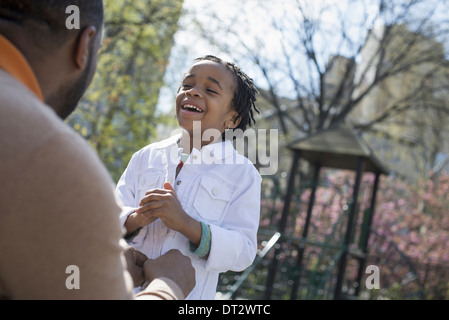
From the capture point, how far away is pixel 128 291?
103cm

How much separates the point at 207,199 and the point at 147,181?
28 cm

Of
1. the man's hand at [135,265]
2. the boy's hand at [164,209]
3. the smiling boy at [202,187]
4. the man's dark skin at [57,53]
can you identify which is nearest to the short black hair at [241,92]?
the smiling boy at [202,187]

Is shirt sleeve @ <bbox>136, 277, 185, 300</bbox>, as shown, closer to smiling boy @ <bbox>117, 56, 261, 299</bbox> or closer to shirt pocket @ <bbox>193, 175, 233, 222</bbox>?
smiling boy @ <bbox>117, 56, 261, 299</bbox>

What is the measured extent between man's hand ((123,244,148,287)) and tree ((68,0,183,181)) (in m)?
8.25

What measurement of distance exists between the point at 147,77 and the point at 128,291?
1220cm

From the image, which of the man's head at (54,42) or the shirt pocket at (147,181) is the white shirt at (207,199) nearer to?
the shirt pocket at (147,181)

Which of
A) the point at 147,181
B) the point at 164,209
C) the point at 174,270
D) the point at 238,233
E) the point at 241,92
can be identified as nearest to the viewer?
the point at 174,270

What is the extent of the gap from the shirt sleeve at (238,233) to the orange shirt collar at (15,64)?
0.88 metres

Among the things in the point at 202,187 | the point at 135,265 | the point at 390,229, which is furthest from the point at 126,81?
the point at 135,265

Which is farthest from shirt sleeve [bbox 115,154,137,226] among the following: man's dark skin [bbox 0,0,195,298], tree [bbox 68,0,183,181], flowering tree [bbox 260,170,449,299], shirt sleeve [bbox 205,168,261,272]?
tree [bbox 68,0,183,181]

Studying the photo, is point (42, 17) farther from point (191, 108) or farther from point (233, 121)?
point (233, 121)

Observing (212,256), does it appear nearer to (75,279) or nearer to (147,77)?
(75,279)

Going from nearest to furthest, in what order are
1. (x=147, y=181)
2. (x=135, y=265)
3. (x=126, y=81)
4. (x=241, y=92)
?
(x=135, y=265)
(x=147, y=181)
(x=241, y=92)
(x=126, y=81)

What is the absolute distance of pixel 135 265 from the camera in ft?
5.00
